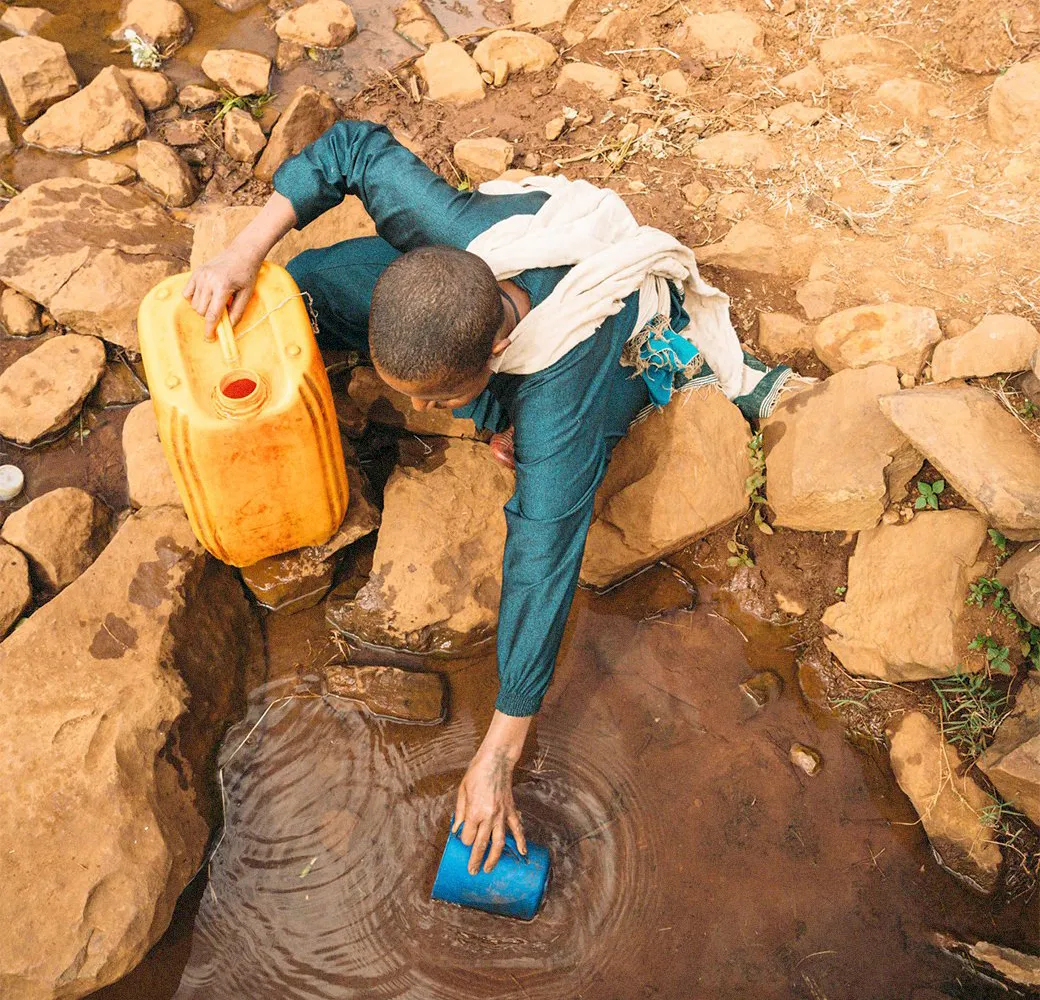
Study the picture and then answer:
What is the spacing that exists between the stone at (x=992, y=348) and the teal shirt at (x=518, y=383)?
87 centimetres

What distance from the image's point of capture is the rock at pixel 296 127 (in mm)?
3676

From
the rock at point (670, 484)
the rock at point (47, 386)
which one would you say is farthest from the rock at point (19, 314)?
the rock at point (670, 484)

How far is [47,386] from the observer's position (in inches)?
121

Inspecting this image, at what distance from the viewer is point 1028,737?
2375mm

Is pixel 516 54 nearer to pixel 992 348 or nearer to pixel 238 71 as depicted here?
pixel 238 71

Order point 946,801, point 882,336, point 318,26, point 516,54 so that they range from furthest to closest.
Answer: point 318,26, point 516,54, point 882,336, point 946,801

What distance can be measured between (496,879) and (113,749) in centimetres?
102

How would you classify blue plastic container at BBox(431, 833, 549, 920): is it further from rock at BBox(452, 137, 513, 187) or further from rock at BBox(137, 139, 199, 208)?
rock at BBox(137, 139, 199, 208)

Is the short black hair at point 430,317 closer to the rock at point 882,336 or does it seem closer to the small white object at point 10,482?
the rock at point 882,336

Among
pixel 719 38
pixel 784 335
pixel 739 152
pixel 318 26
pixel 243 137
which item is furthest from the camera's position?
pixel 318 26

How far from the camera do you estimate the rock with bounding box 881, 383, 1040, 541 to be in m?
2.44

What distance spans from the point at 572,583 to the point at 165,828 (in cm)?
122

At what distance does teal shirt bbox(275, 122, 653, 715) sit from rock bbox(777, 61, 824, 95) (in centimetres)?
161

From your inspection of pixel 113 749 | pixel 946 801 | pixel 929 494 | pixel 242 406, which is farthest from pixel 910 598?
pixel 113 749
